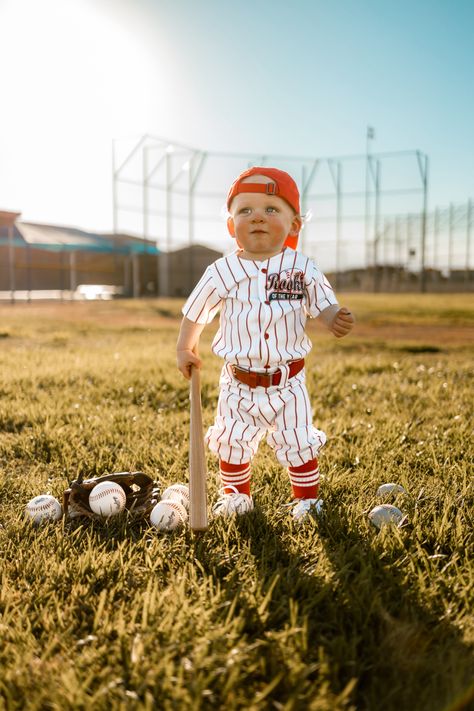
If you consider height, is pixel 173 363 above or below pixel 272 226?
below

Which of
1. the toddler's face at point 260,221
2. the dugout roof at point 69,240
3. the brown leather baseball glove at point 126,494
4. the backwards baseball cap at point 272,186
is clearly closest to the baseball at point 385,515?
the brown leather baseball glove at point 126,494

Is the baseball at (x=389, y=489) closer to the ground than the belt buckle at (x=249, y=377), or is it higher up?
closer to the ground

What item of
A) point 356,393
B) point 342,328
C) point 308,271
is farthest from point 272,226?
point 356,393

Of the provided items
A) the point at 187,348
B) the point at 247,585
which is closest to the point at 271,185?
the point at 187,348

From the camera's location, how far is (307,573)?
1.76 metres

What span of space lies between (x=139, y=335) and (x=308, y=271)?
269 inches

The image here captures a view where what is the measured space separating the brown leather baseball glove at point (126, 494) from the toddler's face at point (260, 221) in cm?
103

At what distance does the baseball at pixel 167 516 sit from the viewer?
6.89 ft

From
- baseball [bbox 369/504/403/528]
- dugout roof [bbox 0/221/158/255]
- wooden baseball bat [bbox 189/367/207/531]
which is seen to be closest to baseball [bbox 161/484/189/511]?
wooden baseball bat [bbox 189/367/207/531]

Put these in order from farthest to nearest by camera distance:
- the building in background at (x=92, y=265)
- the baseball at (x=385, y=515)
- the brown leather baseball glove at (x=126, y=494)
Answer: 1. the building in background at (x=92, y=265)
2. the brown leather baseball glove at (x=126, y=494)
3. the baseball at (x=385, y=515)

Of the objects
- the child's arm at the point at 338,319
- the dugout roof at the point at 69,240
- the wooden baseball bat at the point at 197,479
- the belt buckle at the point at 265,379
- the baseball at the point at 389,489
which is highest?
the dugout roof at the point at 69,240

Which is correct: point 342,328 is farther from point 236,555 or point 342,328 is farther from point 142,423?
point 142,423

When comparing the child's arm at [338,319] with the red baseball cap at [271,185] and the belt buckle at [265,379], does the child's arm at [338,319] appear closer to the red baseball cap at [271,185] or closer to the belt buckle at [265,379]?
the belt buckle at [265,379]

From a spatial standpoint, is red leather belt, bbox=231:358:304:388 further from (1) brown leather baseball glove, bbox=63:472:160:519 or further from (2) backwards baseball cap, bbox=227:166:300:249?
(2) backwards baseball cap, bbox=227:166:300:249
